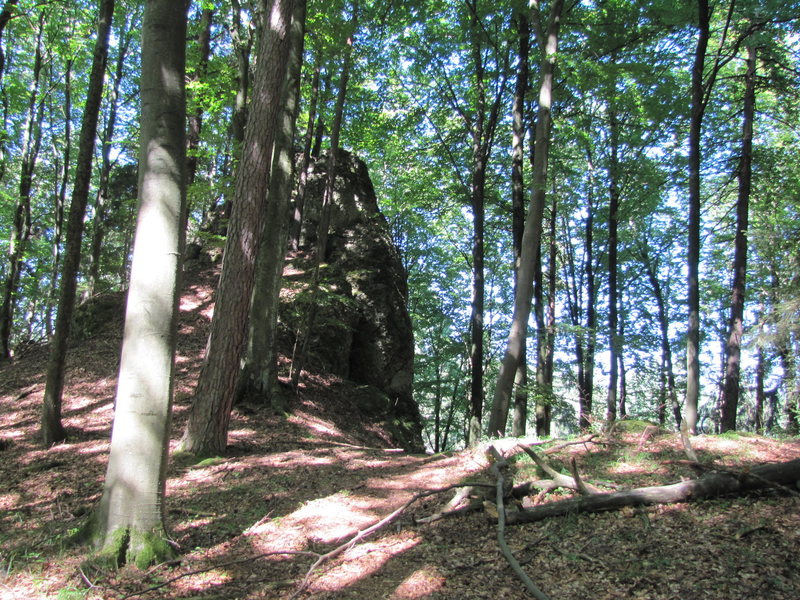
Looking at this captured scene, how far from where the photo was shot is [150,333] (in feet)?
12.1

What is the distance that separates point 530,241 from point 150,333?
6401mm

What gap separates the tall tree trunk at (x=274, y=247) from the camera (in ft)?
29.1

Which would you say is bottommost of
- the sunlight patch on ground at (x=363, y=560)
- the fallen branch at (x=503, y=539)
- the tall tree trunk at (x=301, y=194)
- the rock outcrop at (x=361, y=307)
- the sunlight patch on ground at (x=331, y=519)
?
the sunlight patch on ground at (x=331, y=519)

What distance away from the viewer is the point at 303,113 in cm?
1684

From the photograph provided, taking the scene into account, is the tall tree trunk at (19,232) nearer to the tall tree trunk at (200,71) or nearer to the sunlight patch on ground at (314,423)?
the tall tree trunk at (200,71)

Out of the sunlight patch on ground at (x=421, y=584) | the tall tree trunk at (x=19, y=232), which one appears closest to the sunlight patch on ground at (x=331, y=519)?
the sunlight patch on ground at (x=421, y=584)

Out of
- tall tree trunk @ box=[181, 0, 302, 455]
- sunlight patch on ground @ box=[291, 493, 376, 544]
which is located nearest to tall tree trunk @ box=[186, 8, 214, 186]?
tall tree trunk @ box=[181, 0, 302, 455]

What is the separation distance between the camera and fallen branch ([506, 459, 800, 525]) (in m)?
4.08

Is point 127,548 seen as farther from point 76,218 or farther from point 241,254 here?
point 76,218

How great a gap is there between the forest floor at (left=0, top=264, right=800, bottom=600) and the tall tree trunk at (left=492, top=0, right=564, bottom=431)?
70.5 inches

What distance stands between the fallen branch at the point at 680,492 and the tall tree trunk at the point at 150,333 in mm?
3139

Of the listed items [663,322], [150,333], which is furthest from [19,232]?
[663,322]

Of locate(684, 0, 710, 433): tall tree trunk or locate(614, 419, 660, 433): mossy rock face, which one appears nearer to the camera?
locate(614, 419, 660, 433): mossy rock face

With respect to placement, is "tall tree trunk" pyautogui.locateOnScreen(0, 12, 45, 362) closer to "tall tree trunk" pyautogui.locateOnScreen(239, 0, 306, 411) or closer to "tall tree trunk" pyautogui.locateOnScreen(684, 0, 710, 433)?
"tall tree trunk" pyautogui.locateOnScreen(239, 0, 306, 411)
